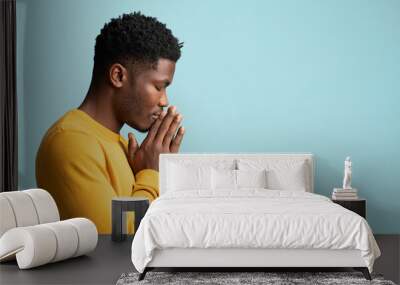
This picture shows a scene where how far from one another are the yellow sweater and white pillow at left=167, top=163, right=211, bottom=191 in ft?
1.29

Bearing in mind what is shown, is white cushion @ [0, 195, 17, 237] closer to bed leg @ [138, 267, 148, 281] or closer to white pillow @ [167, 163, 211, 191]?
bed leg @ [138, 267, 148, 281]

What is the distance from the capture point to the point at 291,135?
7000 mm

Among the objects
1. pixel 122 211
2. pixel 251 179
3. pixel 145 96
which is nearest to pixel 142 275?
pixel 122 211

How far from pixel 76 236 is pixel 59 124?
1.92m

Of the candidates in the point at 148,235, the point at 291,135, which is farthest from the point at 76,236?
the point at 291,135

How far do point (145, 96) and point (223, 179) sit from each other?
49.0 inches

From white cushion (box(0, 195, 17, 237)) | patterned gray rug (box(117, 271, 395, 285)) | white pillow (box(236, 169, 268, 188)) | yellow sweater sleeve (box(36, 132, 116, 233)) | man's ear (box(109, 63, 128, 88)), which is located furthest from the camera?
man's ear (box(109, 63, 128, 88))

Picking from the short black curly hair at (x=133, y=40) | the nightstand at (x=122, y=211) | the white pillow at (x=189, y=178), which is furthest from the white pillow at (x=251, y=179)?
the short black curly hair at (x=133, y=40)

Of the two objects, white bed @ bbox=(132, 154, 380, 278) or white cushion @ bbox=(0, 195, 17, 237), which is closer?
white bed @ bbox=(132, 154, 380, 278)

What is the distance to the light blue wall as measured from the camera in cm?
697

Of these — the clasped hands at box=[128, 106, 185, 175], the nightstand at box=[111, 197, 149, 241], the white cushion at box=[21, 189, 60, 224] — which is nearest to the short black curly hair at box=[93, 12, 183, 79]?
the clasped hands at box=[128, 106, 185, 175]

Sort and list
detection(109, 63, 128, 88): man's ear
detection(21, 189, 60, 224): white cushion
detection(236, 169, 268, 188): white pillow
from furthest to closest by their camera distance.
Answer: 1. detection(109, 63, 128, 88): man's ear
2. detection(236, 169, 268, 188): white pillow
3. detection(21, 189, 60, 224): white cushion

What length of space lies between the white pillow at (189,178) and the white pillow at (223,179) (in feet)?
0.29

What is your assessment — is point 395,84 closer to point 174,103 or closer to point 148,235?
point 174,103
